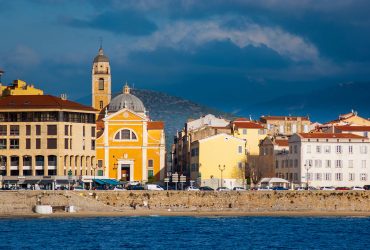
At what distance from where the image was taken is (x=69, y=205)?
118m

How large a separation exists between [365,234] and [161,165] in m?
51.9

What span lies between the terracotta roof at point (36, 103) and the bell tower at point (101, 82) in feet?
97.2

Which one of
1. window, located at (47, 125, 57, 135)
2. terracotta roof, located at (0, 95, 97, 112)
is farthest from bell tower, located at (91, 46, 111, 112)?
window, located at (47, 125, 57, 135)

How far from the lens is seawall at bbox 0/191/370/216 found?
4638 inches

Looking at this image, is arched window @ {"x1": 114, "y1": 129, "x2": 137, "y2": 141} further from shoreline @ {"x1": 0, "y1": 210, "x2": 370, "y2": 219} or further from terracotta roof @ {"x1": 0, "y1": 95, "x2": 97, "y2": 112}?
shoreline @ {"x1": 0, "y1": 210, "x2": 370, "y2": 219}

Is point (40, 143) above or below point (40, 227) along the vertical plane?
above

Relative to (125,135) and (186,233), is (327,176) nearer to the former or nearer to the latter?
(125,135)

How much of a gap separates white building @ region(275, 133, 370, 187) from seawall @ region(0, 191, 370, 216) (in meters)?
15.9

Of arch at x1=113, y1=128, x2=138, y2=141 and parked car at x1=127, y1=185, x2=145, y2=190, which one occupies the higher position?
arch at x1=113, y1=128, x2=138, y2=141

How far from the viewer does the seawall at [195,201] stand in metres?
118

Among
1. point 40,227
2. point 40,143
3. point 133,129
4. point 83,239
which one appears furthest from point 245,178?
point 83,239

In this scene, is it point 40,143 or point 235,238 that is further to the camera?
point 40,143

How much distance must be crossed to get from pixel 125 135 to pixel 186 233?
50391mm

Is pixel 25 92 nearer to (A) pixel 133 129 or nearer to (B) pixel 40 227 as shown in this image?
(A) pixel 133 129
